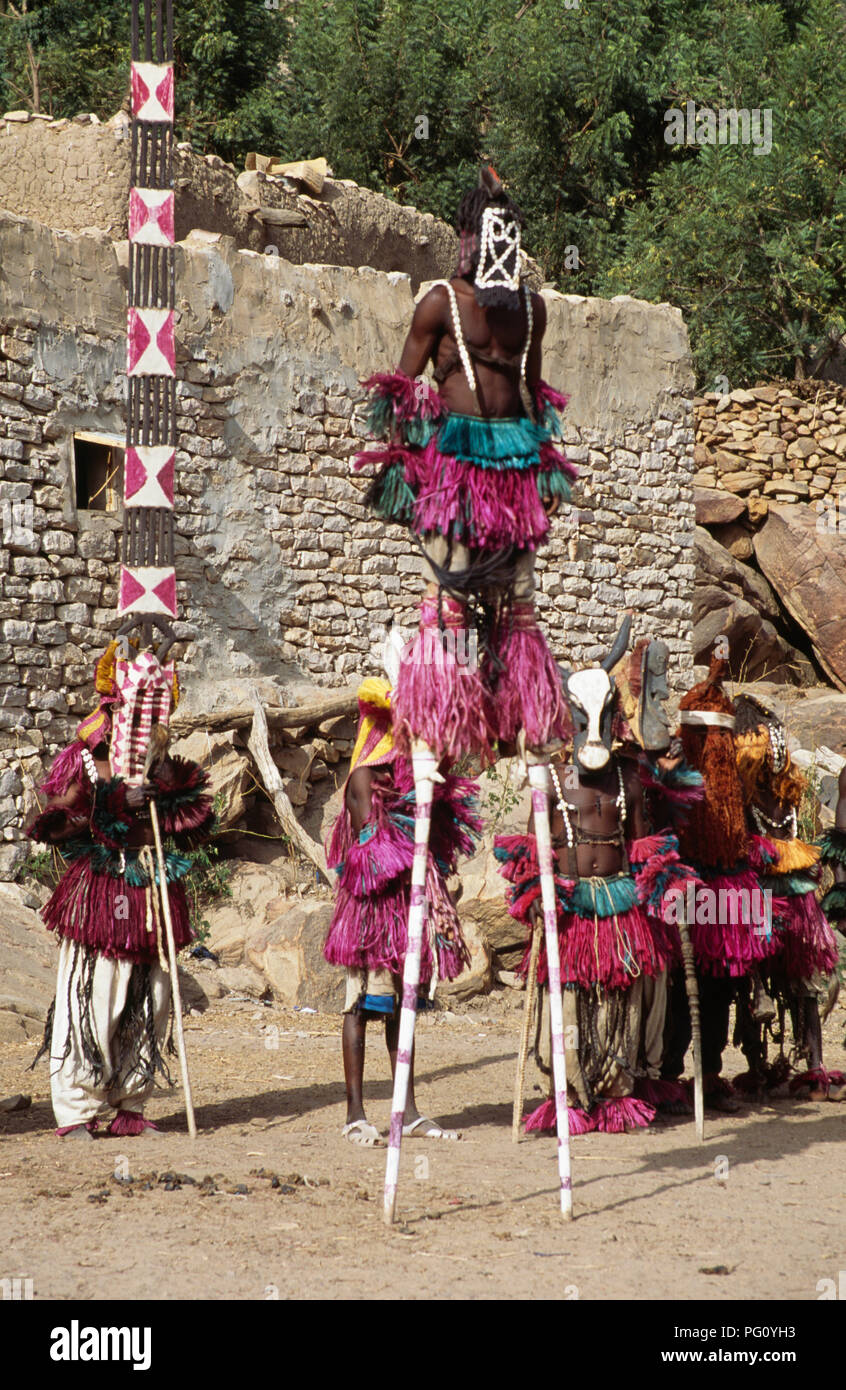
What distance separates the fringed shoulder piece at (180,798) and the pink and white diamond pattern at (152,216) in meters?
5.76

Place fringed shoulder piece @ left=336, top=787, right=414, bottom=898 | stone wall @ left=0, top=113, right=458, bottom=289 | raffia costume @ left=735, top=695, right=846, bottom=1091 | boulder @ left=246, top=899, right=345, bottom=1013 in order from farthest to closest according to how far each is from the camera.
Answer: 1. stone wall @ left=0, top=113, right=458, bottom=289
2. boulder @ left=246, top=899, right=345, bottom=1013
3. raffia costume @ left=735, top=695, right=846, bottom=1091
4. fringed shoulder piece @ left=336, top=787, right=414, bottom=898

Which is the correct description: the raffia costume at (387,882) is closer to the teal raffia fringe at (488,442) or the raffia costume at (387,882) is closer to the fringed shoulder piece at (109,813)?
the fringed shoulder piece at (109,813)

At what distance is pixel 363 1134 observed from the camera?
555 cm

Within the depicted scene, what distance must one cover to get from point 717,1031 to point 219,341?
6586 millimetres

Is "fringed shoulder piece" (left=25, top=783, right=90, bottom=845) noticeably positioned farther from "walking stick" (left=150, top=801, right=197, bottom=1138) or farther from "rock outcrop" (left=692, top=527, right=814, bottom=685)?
"rock outcrop" (left=692, top=527, right=814, bottom=685)

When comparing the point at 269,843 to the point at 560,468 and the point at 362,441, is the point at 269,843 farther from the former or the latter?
the point at 560,468

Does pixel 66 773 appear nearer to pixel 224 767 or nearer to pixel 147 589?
pixel 224 767

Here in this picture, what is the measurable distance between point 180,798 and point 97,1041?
1.01 m

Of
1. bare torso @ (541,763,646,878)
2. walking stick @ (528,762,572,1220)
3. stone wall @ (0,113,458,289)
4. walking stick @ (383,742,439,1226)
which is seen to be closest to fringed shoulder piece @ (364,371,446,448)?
walking stick @ (383,742,439,1226)

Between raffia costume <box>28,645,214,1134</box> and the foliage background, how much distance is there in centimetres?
1443

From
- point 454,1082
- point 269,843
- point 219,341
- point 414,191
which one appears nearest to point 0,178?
point 219,341

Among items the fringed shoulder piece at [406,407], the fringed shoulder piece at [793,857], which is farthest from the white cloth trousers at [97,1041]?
the fringed shoulder piece at [793,857]

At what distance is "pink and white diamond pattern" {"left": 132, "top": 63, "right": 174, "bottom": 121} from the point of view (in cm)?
1089

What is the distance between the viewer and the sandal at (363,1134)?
5.50 metres
